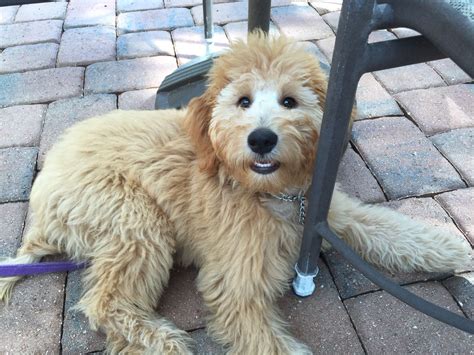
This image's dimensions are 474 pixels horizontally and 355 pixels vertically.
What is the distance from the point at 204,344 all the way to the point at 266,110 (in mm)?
1050

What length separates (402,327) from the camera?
6.61 ft

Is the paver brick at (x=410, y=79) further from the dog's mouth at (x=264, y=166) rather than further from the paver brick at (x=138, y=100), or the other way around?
the dog's mouth at (x=264, y=166)

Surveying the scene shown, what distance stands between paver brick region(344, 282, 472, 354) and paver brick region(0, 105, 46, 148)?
223cm

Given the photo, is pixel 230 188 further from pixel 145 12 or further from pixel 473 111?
pixel 145 12

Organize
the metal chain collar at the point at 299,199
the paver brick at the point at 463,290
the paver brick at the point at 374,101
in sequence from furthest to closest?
1. the paver brick at the point at 374,101
2. the paver brick at the point at 463,290
3. the metal chain collar at the point at 299,199

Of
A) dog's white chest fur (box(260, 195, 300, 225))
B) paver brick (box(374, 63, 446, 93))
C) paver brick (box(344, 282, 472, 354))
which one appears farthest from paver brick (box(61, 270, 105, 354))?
paver brick (box(374, 63, 446, 93))

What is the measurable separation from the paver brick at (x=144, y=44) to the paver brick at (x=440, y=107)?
1915mm

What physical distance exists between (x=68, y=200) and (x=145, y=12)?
9.27ft

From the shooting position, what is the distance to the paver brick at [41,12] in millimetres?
4309

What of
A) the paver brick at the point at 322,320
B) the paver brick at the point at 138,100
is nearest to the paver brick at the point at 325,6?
the paver brick at the point at 138,100

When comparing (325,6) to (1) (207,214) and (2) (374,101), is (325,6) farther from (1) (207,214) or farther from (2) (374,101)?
(1) (207,214)

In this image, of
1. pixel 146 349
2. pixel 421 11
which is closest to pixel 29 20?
pixel 146 349

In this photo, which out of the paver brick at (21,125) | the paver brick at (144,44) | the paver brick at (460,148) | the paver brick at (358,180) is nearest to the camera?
the paver brick at (358,180)

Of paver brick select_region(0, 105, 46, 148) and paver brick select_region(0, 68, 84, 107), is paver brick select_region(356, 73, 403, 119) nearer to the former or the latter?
paver brick select_region(0, 68, 84, 107)
